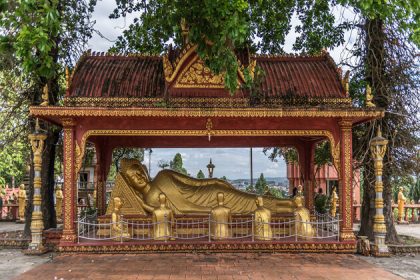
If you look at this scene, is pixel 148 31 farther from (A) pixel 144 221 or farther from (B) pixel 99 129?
(A) pixel 144 221

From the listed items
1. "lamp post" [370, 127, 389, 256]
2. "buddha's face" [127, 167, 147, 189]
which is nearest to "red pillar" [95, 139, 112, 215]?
"buddha's face" [127, 167, 147, 189]

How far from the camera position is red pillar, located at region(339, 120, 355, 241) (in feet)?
29.3

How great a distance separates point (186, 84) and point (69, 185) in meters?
3.32

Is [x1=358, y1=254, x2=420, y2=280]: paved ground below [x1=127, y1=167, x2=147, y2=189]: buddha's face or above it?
below

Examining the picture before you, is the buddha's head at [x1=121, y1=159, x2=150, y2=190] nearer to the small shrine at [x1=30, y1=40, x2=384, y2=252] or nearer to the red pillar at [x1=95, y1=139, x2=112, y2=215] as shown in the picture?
the small shrine at [x1=30, y1=40, x2=384, y2=252]

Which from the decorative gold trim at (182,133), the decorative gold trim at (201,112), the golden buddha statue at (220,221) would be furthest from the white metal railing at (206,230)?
the decorative gold trim at (201,112)

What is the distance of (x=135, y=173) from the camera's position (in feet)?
34.3

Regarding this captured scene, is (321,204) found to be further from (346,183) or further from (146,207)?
(146,207)

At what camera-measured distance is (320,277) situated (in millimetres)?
6855

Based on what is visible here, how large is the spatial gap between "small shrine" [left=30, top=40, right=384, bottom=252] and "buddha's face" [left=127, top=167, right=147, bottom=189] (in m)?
0.02

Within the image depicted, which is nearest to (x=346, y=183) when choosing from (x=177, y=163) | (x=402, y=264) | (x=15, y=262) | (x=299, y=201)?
(x=299, y=201)

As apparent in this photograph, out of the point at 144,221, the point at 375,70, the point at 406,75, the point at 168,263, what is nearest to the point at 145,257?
the point at 168,263

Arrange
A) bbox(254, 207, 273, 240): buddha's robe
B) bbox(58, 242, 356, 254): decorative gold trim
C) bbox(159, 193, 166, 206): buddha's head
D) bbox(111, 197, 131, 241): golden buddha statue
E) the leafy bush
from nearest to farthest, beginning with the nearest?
bbox(58, 242, 356, 254): decorative gold trim
bbox(111, 197, 131, 241): golden buddha statue
bbox(254, 207, 273, 240): buddha's robe
bbox(159, 193, 166, 206): buddha's head
the leafy bush

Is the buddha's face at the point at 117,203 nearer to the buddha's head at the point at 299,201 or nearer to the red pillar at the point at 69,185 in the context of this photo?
the red pillar at the point at 69,185
